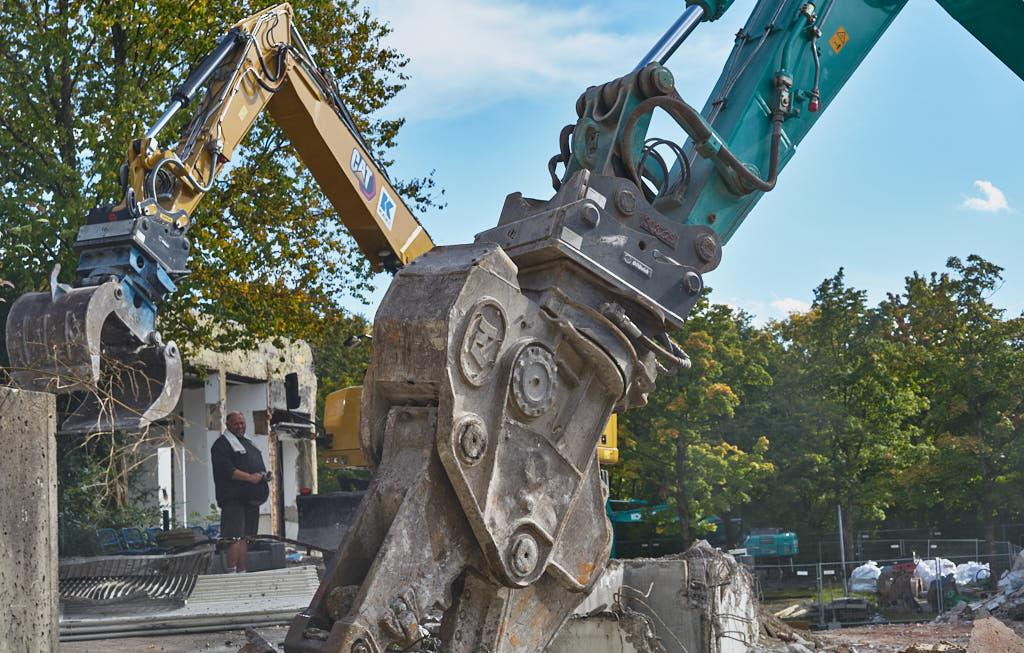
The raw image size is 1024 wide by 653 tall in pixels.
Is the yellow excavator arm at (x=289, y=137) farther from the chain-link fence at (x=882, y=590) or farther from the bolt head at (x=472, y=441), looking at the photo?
the chain-link fence at (x=882, y=590)

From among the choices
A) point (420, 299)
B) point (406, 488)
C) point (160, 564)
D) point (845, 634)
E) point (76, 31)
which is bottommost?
point (845, 634)

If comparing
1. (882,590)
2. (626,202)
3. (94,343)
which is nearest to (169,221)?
(94,343)

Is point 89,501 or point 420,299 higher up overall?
point 420,299

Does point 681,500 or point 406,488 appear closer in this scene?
point 406,488

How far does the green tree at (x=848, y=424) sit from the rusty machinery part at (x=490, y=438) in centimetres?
2451

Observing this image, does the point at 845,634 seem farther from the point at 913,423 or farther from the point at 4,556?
the point at 913,423

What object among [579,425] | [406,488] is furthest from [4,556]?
[579,425]

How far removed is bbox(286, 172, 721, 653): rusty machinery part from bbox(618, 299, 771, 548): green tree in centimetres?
2231

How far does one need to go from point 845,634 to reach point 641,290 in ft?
33.2

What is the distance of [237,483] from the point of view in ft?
35.1

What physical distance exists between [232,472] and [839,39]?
727 cm

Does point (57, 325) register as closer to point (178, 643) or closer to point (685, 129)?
point (178, 643)

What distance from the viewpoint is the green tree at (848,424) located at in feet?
91.9

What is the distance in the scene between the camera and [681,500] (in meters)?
27.1
